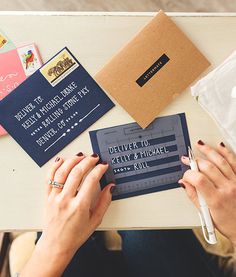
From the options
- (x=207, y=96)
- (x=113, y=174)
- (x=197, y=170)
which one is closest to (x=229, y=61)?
(x=207, y=96)

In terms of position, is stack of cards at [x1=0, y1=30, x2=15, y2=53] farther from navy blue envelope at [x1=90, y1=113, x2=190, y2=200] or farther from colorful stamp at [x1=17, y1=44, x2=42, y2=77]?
navy blue envelope at [x1=90, y1=113, x2=190, y2=200]

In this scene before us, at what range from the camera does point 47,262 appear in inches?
30.2

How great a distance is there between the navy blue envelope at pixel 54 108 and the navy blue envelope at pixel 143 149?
52 mm

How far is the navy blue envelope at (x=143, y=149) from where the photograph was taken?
0.80 m

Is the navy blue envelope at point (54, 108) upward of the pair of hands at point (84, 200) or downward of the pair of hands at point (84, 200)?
upward

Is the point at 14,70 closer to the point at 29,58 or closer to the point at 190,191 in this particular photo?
the point at 29,58

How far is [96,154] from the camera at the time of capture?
804 millimetres

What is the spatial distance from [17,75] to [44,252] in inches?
15.0

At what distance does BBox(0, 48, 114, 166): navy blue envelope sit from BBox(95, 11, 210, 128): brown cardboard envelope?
0.04 meters

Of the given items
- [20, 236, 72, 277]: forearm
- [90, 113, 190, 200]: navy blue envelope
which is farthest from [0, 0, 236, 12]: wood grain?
[20, 236, 72, 277]: forearm

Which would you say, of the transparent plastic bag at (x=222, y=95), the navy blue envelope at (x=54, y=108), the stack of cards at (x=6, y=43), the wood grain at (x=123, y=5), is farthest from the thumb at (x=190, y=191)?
the wood grain at (x=123, y=5)

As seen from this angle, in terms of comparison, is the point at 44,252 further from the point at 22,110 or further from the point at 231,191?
the point at 231,191

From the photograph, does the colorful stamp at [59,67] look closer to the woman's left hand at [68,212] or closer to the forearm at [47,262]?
the woman's left hand at [68,212]

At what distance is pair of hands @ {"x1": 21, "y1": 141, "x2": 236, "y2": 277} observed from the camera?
2.51 ft
